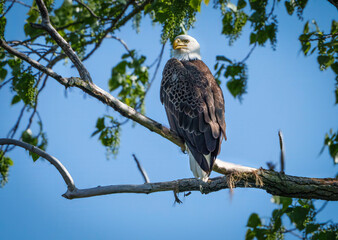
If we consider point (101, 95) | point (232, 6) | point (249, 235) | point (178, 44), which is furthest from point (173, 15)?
point (249, 235)

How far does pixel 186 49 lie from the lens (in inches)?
237

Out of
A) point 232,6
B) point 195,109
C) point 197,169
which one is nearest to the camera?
point 197,169

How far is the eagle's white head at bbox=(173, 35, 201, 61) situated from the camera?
5.96 m

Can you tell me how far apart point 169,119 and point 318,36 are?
1.92 m

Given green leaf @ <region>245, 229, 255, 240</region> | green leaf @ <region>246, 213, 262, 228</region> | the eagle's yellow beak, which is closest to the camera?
green leaf @ <region>246, 213, 262, 228</region>

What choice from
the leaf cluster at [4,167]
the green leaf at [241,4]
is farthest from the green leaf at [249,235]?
the leaf cluster at [4,167]

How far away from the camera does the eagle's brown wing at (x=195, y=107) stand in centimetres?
443

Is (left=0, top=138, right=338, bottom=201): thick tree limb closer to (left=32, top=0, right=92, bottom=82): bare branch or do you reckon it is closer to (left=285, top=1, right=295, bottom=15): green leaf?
(left=32, top=0, right=92, bottom=82): bare branch

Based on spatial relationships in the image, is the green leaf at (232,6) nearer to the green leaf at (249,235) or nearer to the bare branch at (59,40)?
the bare branch at (59,40)

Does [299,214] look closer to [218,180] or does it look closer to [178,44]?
[218,180]

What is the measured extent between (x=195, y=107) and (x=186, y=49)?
1.56 metres

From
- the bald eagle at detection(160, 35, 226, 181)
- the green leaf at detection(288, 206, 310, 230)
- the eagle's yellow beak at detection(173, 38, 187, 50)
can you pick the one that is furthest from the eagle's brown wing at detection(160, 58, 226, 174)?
the green leaf at detection(288, 206, 310, 230)

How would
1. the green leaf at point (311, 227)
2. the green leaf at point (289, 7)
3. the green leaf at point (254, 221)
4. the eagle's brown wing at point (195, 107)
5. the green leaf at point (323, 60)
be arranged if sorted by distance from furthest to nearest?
the green leaf at point (289, 7) → the green leaf at point (254, 221) → the eagle's brown wing at point (195, 107) → the green leaf at point (323, 60) → the green leaf at point (311, 227)

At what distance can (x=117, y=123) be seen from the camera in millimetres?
5375
